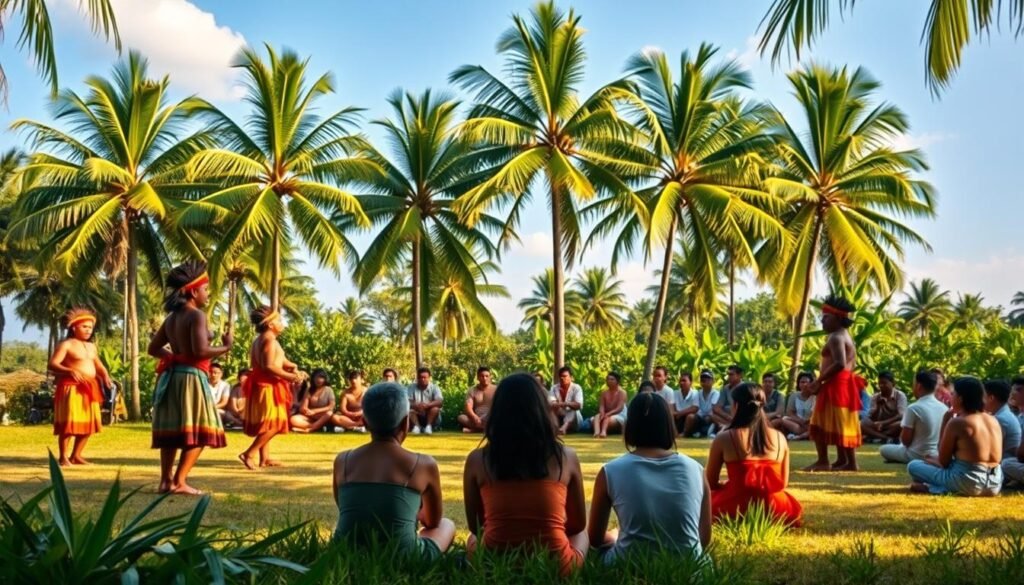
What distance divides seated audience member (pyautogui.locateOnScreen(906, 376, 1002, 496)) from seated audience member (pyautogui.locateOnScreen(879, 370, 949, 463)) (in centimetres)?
114

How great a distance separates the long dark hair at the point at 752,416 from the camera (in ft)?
19.0

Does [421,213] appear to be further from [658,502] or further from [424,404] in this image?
[658,502]

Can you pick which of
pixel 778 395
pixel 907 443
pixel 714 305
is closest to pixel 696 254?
pixel 714 305

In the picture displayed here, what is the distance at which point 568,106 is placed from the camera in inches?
861

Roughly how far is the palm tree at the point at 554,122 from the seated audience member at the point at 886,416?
27.3ft

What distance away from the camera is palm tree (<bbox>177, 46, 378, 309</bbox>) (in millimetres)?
22609

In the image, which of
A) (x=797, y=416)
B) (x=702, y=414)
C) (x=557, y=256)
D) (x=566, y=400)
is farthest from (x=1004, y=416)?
(x=557, y=256)

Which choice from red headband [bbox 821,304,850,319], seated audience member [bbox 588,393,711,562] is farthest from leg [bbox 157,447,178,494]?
red headband [bbox 821,304,850,319]

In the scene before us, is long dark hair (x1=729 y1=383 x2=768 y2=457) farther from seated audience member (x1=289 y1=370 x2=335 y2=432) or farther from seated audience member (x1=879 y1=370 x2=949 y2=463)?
seated audience member (x1=289 y1=370 x2=335 y2=432)

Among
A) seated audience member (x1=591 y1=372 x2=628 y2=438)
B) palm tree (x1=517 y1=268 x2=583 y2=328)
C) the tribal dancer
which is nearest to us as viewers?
the tribal dancer

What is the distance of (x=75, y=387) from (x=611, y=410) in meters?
9.51

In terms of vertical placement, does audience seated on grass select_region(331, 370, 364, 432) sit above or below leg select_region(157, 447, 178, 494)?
above

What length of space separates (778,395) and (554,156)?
7942 millimetres

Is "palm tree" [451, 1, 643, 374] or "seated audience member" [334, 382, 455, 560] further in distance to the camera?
"palm tree" [451, 1, 643, 374]
